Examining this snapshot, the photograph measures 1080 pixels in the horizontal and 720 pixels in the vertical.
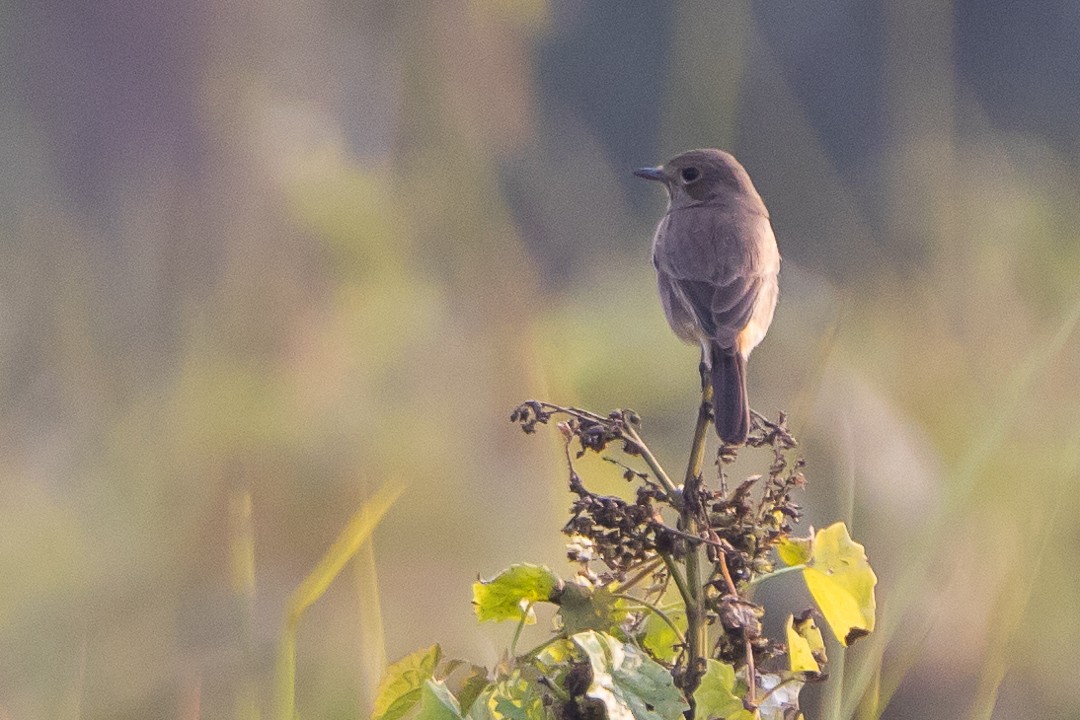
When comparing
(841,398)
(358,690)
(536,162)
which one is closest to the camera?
(358,690)

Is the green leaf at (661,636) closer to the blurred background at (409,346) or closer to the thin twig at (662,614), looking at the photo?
the thin twig at (662,614)

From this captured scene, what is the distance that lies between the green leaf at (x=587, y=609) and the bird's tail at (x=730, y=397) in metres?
0.38

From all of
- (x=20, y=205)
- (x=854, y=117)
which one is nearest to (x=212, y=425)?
(x=20, y=205)

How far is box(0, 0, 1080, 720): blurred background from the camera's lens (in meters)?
2.78

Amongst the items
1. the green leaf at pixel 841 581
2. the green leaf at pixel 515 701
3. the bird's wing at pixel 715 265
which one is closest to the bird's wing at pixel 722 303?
the bird's wing at pixel 715 265

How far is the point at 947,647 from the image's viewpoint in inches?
143

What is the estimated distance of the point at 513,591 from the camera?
1584 mm

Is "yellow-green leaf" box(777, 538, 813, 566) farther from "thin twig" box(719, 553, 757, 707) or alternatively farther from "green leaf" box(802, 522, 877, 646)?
"thin twig" box(719, 553, 757, 707)

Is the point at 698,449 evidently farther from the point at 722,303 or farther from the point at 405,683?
the point at 722,303

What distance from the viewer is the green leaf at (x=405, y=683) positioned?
5.32 ft

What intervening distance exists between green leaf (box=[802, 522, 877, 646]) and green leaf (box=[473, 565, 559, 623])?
12.5 inches

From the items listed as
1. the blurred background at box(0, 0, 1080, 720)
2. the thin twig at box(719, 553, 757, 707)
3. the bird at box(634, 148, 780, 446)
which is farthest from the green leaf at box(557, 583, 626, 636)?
the bird at box(634, 148, 780, 446)

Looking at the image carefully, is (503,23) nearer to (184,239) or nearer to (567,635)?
(184,239)

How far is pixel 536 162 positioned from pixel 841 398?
1.49m
